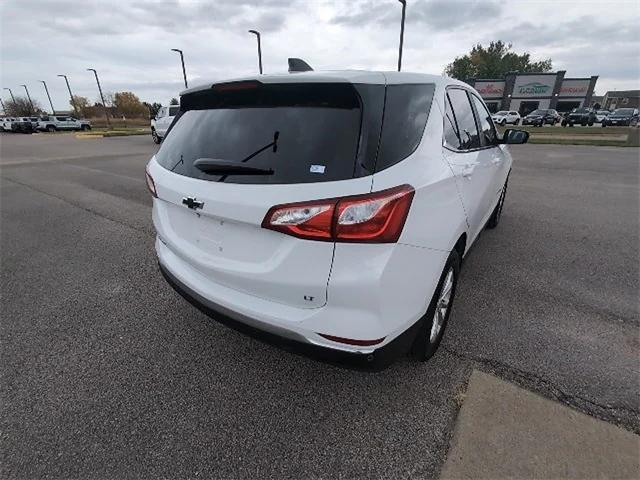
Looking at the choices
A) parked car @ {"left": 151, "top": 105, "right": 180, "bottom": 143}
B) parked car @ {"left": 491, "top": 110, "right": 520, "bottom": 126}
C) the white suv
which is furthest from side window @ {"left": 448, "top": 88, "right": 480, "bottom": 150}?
parked car @ {"left": 491, "top": 110, "right": 520, "bottom": 126}

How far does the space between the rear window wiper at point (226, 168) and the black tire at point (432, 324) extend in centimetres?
119

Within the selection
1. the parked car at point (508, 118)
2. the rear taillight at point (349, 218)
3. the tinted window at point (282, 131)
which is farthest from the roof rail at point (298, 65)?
the parked car at point (508, 118)

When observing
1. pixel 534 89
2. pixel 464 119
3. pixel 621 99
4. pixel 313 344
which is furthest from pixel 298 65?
pixel 621 99

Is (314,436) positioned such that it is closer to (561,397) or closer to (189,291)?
(189,291)

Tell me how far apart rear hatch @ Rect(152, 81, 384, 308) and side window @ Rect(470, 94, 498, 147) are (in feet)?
6.59

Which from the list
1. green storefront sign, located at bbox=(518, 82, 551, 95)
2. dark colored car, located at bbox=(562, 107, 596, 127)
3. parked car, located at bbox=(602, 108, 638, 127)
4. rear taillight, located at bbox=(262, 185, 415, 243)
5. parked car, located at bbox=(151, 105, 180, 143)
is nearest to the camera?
rear taillight, located at bbox=(262, 185, 415, 243)

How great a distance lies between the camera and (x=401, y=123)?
1.77m

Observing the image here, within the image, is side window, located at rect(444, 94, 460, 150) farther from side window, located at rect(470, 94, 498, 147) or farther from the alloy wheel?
side window, located at rect(470, 94, 498, 147)

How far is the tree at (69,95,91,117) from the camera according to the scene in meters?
69.2

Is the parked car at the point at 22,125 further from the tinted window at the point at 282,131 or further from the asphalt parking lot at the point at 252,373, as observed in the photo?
the tinted window at the point at 282,131

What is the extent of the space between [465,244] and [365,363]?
1.45 metres

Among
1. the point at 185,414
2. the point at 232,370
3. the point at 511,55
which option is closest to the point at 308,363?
the point at 232,370

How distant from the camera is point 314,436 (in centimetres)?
192

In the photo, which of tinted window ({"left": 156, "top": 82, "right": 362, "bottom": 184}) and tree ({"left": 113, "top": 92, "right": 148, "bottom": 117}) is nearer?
tinted window ({"left": 156, "top": 82, "right": 362, "bottom": 184})
